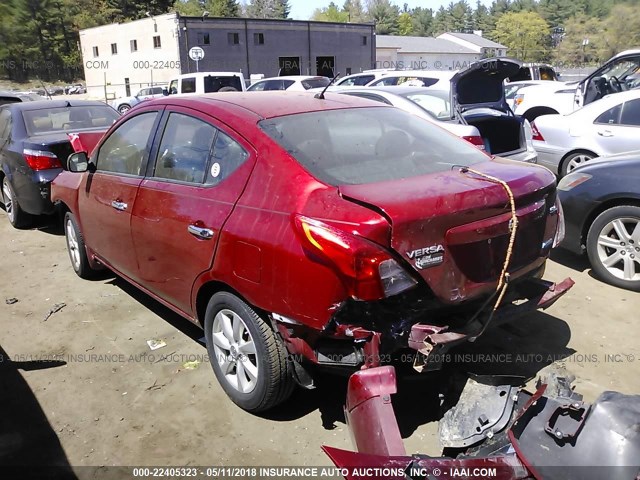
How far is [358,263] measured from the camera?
2273 mm

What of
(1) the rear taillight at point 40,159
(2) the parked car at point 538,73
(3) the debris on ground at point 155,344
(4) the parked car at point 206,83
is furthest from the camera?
(4) the parked car at point 206,83

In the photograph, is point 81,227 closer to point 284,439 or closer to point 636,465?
point 284,439

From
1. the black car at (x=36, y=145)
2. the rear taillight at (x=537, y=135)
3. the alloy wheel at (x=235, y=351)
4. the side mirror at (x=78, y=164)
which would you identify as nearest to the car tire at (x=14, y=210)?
the black car at (x=36, y=145)

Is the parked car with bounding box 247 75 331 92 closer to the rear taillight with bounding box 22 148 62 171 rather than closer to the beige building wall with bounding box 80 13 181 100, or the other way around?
the rear taillight with bounding box 22 148 62 171

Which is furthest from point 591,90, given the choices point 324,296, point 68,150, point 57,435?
point 57,435

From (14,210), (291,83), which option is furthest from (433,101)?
(291,83)

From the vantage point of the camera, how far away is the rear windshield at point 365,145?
279 centimetres

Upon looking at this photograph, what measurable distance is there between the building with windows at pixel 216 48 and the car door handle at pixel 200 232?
3964 centimetres

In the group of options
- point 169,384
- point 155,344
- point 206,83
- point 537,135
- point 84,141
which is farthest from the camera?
point 206,83

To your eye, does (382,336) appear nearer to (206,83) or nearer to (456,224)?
(456,224)

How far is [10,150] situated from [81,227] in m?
2.91

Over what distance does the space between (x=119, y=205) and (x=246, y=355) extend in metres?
1.61

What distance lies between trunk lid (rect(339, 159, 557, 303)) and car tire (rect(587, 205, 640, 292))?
2.15 m

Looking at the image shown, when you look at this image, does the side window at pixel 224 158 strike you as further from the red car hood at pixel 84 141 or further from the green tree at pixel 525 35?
the green tree at pixel 525 35
